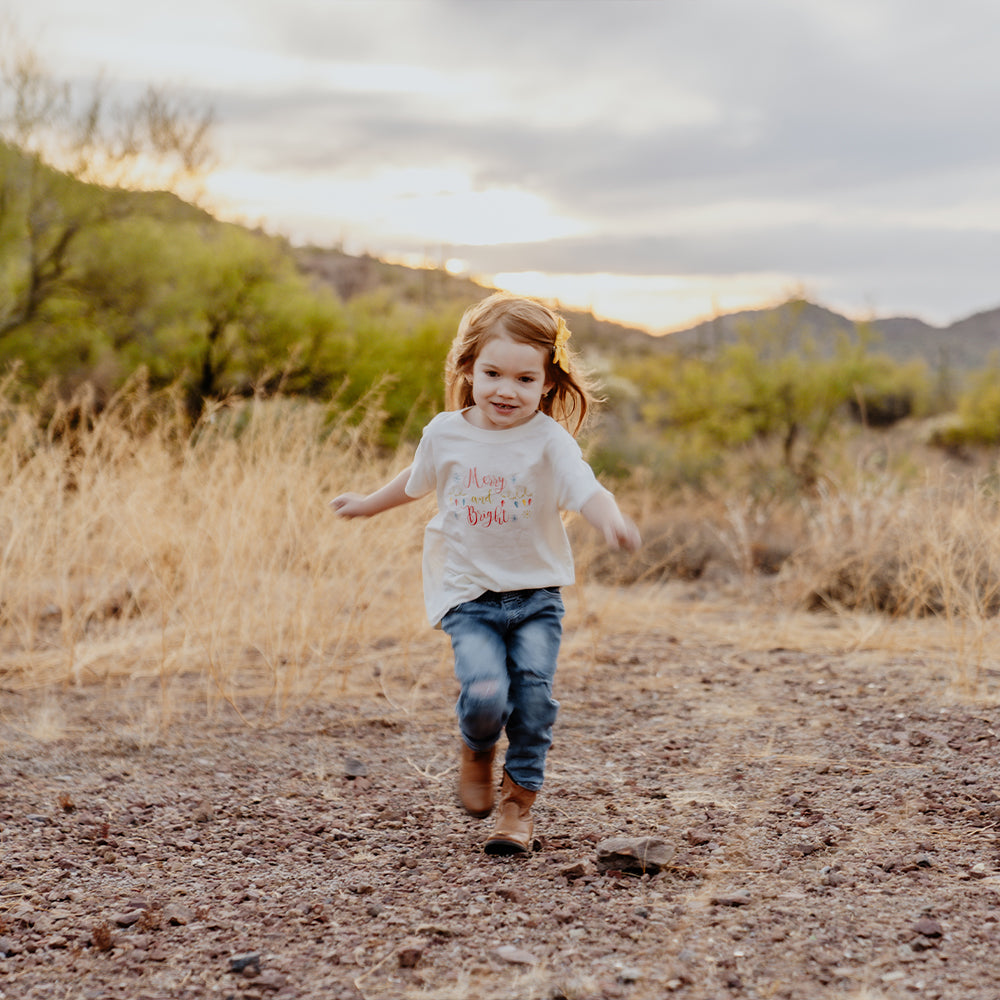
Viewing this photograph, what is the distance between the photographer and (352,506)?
2920mm

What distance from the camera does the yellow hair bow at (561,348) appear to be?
2715 mm

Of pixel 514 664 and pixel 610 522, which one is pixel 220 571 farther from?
pixel 610 522

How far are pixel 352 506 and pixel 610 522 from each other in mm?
914

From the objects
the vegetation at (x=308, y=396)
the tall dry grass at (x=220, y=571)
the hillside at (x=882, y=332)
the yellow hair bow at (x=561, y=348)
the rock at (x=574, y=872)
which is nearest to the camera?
the rock at (x=574, y=872)

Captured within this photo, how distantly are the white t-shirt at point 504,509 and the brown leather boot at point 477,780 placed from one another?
39cm

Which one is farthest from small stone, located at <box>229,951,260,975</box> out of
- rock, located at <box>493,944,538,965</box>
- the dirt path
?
rock, located at <box>493,944,538,965</box>

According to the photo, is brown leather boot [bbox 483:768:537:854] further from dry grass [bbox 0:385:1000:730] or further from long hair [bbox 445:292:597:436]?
dry grass [bbox 0:385:1000:730]

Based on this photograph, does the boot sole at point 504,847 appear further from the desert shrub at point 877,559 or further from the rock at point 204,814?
the desert shrub at point 877,559

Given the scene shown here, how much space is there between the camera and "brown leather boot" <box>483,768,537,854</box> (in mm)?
2590

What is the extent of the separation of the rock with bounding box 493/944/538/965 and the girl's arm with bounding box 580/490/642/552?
86 cm

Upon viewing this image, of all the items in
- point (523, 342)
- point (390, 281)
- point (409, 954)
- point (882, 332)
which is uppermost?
point (390, 281)

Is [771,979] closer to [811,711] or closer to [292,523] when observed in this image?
[811,711]

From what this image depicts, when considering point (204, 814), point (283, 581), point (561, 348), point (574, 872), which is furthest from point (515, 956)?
point (283, 581)

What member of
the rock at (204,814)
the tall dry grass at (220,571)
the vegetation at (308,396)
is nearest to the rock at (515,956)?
the rock at (204,814)
